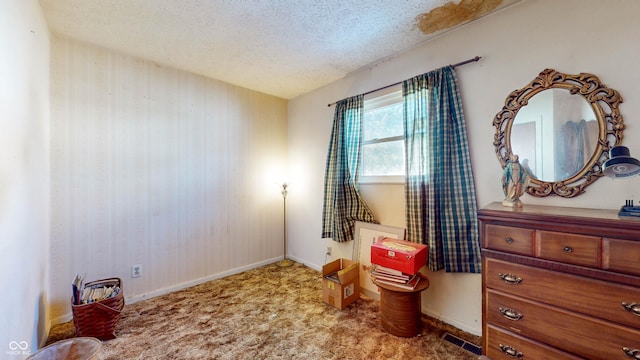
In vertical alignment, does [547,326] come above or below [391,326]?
above

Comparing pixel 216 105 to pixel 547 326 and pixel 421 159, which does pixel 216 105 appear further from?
pixel 547 326

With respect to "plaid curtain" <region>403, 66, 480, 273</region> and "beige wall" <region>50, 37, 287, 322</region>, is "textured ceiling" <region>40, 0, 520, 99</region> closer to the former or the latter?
"beige wall" <region>50, 37, 287, 322</region>

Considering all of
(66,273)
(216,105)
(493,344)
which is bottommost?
(493,344)

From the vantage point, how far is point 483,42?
76.7 inches

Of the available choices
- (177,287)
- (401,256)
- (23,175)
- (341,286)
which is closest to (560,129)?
(401,256)

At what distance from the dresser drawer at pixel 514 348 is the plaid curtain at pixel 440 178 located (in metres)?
0.54

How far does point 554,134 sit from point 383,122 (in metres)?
1.40

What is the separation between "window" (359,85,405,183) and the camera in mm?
2568

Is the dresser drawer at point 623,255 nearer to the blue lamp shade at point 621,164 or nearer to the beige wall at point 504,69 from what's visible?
the blue lamp shade at point 621,164

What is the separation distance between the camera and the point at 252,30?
2.10 meters

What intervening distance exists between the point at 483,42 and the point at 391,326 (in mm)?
2318

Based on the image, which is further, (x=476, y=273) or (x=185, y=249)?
(x=185, y=249)

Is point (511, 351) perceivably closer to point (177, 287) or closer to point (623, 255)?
point (623, 255)

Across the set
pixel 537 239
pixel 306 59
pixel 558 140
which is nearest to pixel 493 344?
pixel 537 239
